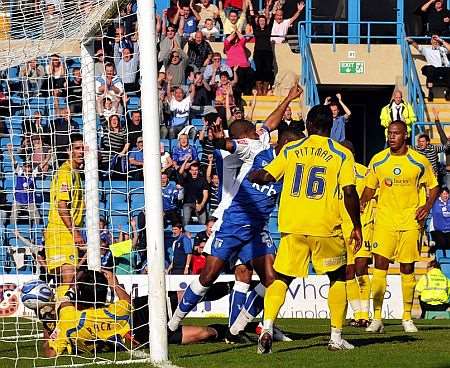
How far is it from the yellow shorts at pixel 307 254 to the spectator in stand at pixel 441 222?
450 inches

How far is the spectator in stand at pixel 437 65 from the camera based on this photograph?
25016 millimetres

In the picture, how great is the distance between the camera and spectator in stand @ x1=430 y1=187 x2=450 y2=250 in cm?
2119

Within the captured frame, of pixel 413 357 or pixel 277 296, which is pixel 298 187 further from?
pixel 413 357

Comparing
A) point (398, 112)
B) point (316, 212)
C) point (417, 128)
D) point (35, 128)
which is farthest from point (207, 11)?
point (316, 212)

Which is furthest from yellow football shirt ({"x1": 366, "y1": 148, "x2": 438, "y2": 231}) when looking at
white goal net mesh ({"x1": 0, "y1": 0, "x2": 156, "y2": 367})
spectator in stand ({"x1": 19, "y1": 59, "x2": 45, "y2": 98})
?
spectator in stand ({"x1": 19, "y1": 59, "x2": 45, "y2": 98})

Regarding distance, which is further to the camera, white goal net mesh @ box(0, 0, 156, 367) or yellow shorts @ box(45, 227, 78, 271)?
yellow shorts @ box(45, 227, 78, 271)

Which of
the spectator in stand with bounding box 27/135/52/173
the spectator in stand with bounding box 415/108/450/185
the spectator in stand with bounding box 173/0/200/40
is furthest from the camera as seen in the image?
the spectator in stand with bounding box 173/0/200/40

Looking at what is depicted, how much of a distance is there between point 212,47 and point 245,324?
14.8m

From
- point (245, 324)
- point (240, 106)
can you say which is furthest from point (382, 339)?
point (240, 106)

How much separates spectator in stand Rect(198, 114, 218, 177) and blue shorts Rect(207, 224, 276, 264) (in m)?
9.73

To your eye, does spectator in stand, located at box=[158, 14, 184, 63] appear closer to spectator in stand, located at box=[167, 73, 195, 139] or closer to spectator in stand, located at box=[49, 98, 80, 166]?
spectator in stand, located at box=[167, 73, 195, 139]

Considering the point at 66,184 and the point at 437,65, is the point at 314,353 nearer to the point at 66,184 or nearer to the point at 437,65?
the point at 66,184

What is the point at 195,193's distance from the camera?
823 inches

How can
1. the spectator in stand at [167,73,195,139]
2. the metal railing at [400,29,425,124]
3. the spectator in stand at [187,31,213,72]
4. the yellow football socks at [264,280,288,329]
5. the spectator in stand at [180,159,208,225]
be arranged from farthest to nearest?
1. the spectator in stand at [187,31,213,72]
2. the metal railing at [400,29,425,124]
3. the spectator in stand at [167,73,195,139]
4. the spectator in stand at [180,159,208,225]
5. the yellow football socks at [264,280,288,329]
